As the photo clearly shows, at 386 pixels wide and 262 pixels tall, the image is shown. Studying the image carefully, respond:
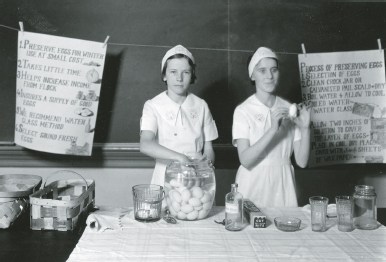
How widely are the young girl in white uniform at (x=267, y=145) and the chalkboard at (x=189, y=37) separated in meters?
→ 0.51

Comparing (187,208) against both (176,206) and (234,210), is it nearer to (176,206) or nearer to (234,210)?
(176,206)

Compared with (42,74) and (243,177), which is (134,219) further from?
(42,74)

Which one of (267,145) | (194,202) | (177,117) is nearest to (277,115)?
(267,145)

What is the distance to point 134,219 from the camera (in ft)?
5.17

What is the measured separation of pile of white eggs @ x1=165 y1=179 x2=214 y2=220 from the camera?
A: 1500mm

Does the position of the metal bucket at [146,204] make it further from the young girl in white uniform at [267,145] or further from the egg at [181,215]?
the young girl in white uniform at [267,145]

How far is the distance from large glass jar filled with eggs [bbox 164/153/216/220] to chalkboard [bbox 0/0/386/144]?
3.58ft

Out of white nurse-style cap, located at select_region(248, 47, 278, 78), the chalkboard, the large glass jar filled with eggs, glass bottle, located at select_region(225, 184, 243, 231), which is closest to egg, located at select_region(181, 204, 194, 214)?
the large glass jar filled with eggs

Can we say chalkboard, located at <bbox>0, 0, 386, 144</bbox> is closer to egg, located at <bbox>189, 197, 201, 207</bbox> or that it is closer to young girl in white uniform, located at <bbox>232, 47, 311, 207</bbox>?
young girl in white uniform, located at <bbox>232, 47, 311, 207</bbox>

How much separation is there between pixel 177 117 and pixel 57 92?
83 centimetres

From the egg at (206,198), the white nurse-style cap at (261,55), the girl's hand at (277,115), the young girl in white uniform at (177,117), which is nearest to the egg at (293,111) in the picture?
the girl's hand at (277,115)

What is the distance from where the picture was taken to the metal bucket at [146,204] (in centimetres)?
155

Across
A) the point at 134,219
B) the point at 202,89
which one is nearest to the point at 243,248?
the point at 134,219

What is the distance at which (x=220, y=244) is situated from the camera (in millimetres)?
1335
